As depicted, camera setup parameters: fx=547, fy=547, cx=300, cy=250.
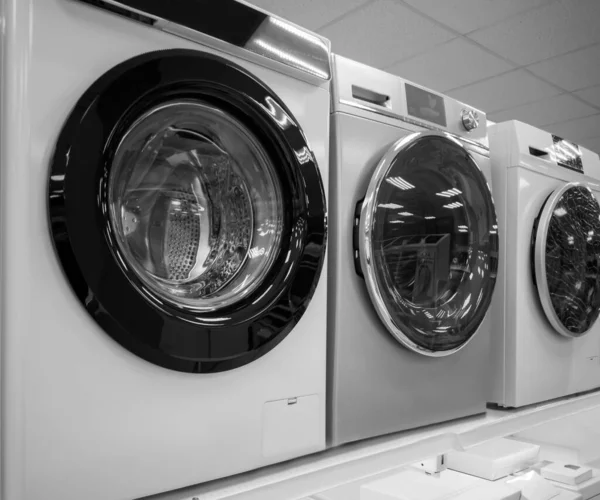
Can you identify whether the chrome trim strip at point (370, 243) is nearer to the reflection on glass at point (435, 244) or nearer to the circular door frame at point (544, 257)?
the reflection on glass at point (435, 244)

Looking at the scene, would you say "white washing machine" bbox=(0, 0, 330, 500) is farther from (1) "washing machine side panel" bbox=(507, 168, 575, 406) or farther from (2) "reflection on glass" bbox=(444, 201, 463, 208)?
(1) "washing machine side panel" bbox=(507, 168, 575, 406)

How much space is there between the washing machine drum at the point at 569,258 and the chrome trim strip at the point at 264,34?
3.11ft

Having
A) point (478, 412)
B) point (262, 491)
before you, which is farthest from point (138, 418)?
point (478, 412)

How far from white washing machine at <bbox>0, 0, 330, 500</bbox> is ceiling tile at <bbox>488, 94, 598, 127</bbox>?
13.6 ft

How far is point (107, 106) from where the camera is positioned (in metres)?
0.85

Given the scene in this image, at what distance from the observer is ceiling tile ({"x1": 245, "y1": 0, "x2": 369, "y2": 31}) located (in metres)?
3.16

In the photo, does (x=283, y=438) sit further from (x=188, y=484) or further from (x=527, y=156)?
(x=527, y=156)

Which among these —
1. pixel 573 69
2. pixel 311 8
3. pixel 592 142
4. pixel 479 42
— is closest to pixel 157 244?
pixel 311 8

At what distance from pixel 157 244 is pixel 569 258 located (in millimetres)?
1467

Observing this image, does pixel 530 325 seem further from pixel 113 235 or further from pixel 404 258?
pixel 113 235

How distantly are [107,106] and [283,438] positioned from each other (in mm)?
683

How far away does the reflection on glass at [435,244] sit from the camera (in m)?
1.28

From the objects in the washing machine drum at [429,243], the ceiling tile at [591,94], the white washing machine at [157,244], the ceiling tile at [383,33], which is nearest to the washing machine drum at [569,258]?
the washing machine drum at [429,243]

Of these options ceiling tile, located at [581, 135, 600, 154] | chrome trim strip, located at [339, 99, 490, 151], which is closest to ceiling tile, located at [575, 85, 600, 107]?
ceiling tile, located at [581, 135, 600, 154]
